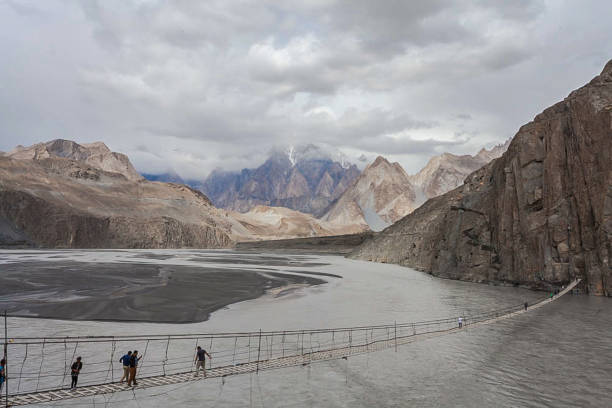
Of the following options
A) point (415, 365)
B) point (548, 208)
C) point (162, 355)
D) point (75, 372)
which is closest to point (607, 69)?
point (548, 208)

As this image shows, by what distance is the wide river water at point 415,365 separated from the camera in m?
18.8

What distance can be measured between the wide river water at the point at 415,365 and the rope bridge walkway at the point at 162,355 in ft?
2.04

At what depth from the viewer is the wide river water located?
18.8 meters

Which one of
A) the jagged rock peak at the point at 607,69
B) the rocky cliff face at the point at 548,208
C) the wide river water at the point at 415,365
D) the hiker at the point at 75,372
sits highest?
the jagged rock peak at the point at 607,69

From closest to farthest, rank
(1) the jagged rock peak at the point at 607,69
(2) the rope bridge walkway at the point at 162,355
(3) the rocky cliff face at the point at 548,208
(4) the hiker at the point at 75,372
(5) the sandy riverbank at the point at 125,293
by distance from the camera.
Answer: (4) the hiker at the point at 75,372, (2) the rope bridge walkway at the point at 162,355, (5) the sandy riverbank at the point at 125,293, (3) the rocky cliff face at the point at 548,208, (1) the jagged rock peak at the point at 607,69

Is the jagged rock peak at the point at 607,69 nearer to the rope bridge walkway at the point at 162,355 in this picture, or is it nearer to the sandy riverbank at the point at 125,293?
the rope bridge walkway at the point at 162,355

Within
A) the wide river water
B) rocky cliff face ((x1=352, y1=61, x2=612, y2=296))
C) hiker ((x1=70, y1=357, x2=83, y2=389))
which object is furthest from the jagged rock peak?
hiker ((x1=70, y1=357, x2=83, y2=389))

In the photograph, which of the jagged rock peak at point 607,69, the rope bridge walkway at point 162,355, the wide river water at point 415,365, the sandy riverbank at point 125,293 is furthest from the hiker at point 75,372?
the jagged rock peak at point 607,69

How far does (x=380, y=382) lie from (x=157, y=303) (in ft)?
91.8

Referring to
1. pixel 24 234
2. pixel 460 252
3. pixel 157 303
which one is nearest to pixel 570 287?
pixel 460 252

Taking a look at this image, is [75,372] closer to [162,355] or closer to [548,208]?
[162,355]

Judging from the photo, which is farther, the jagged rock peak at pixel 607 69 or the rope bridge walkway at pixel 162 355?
the jagged rock peak at pixel 607 69

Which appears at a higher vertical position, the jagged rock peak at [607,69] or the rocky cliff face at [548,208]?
the jagged rock peak at [607,69]

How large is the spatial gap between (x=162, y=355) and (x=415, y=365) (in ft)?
51.3
